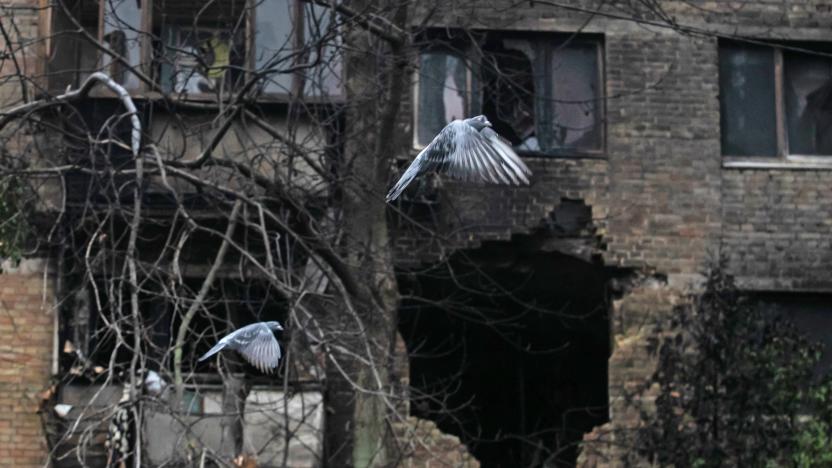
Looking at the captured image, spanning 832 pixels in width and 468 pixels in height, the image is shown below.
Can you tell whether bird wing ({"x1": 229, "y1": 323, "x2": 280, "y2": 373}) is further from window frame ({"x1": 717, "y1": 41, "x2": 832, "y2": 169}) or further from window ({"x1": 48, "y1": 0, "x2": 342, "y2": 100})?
window frame ({"x1": 717, "y1": 41, "x2": 832, "y2": 169})

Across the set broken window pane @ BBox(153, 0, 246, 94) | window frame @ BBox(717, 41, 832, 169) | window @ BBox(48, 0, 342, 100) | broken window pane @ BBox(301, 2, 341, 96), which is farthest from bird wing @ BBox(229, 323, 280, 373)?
window frame @ BBox(717, 41, 832, 169)

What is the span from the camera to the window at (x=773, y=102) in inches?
626

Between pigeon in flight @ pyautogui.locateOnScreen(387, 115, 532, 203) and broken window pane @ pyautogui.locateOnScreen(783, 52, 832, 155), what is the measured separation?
7.46m

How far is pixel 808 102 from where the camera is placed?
52.7 feet

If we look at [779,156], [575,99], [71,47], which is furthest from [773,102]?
[71,47]

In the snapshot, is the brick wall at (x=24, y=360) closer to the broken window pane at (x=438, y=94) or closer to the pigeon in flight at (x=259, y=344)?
the broken window pane at (x=438, y=94)

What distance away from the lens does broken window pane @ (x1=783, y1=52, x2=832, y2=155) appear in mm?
15977

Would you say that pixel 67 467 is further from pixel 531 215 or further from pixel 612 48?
pixel 612 48

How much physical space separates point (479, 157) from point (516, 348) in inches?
365

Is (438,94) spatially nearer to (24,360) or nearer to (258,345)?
(24,360)

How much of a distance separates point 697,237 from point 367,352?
4604 millimetres

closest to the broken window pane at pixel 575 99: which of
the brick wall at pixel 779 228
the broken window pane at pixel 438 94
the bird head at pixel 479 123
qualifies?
the broken window pane at pixel 438 94

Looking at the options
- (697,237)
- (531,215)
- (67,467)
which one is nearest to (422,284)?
(531,215)

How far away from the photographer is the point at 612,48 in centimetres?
1575
